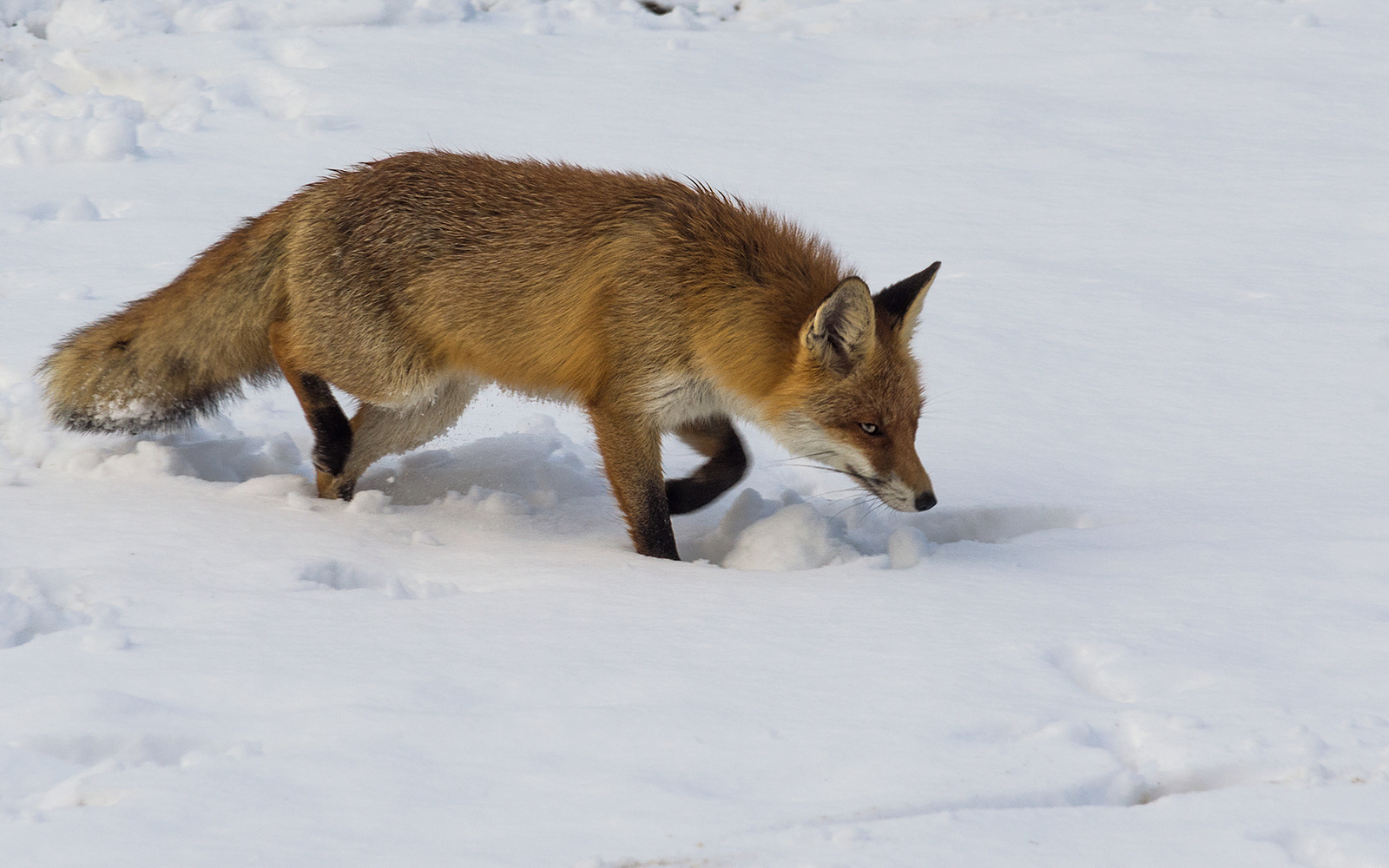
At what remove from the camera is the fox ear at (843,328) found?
3518 mm

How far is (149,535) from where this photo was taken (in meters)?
3.40

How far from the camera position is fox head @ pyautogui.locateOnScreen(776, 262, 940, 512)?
3680 mm

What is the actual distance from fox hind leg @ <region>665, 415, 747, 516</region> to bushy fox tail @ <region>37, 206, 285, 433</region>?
4.96ft

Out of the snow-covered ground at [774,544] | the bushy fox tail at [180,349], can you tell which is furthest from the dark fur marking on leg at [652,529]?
the bushy fox tail at [180,349]

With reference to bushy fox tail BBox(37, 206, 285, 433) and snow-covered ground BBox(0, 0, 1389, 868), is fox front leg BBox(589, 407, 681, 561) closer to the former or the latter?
snow-covered ground BBox(0, 0, 1389, 868)

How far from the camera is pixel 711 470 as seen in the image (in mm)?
4332

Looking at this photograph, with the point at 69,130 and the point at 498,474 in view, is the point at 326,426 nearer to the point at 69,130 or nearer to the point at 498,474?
the point at 498,474

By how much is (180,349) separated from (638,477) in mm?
1690

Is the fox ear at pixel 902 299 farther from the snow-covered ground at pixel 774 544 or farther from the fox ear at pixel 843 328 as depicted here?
the snow-covered ground at pixel 774 544

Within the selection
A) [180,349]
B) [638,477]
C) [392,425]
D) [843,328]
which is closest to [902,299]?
[843,328]

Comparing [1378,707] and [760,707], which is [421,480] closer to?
[760,707]

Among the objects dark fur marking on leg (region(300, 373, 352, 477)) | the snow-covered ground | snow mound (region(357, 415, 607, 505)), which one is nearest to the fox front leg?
the snow-covered ground

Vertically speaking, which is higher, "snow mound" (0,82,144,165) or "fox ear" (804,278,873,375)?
"fox ear" (804,278,873,375)

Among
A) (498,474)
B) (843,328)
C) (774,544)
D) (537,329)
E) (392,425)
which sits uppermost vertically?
(843,328)
